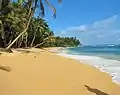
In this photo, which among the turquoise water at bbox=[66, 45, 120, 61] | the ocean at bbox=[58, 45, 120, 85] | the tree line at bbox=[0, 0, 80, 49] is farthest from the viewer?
the turquoise water at bbox=[66, 45, 120, 61]

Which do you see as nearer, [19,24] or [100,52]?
[19,24]

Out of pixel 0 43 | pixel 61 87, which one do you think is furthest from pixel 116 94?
pixel 0 43

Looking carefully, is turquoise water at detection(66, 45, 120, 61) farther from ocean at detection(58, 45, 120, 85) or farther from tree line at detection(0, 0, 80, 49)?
tree line at detection(0, 0, 80, 49)

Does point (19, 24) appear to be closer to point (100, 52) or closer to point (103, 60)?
point (103, 60)

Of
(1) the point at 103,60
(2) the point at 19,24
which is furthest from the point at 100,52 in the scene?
(1) the point at 103,60

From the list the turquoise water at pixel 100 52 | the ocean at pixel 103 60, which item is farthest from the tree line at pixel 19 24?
the turquoise water at pixel 100 52

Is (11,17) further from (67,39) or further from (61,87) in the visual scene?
(67,39)

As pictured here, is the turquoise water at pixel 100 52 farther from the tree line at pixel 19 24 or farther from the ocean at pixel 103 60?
the tree line at pixel 19 24

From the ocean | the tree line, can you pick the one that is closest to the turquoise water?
the ocean

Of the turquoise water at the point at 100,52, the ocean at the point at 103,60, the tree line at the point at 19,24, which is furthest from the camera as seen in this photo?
the turquoise water at the point at 100,52

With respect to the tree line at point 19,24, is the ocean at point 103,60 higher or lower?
lower

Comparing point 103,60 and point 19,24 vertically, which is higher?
point 19,24

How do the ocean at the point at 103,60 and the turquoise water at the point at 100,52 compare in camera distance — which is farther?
the turquoise water at the point at 100,52

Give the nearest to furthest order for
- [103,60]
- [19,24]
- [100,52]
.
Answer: [103,60] < [19,24] < [100,52]
